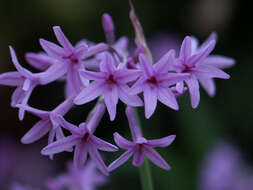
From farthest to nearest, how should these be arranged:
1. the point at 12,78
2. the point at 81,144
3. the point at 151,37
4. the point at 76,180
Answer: the point at 151,37, the point at 76,180, the point at 12,78, the point at 81,144

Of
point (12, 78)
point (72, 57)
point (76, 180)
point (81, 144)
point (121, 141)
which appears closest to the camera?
point (121, 141)

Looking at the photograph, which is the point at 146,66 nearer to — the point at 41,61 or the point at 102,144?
the point at 102,144

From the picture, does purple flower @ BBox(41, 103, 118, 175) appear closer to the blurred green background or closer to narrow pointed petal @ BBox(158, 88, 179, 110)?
narrow pointed petal @ BBox(158, 88, 179, 110)

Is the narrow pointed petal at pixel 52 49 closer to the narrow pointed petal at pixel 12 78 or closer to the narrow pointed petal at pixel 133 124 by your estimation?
the narrow pointed petal at pixel 12 78

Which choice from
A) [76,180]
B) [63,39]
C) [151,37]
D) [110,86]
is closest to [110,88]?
[110,86]

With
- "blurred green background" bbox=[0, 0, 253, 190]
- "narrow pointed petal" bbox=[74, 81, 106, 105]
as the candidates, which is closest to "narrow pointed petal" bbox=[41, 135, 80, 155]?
"narrow pointed petal" bbox=[74, 81, 106, 105]

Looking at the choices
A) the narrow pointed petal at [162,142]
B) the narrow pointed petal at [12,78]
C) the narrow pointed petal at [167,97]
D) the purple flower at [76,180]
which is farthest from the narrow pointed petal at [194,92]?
the purple flower at [76,180]

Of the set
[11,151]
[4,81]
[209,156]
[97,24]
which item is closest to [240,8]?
[97,24]
